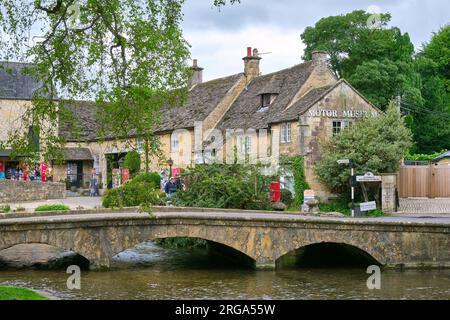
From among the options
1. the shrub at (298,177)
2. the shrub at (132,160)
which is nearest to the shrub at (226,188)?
the shrub at (298,177)

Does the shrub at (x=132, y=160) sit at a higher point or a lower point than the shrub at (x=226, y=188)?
higher

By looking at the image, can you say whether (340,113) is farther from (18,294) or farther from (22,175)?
(18,294)

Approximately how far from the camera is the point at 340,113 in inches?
1537

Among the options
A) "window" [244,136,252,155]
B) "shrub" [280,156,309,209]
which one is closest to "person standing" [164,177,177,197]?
"window" [244,136,252,155]

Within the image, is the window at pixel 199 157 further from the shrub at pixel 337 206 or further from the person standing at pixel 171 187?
the shrub at pixel 337 206

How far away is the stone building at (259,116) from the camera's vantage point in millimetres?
38531

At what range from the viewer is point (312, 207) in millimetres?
34000

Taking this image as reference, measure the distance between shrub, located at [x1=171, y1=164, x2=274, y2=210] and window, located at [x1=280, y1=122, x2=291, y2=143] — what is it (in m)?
4.29

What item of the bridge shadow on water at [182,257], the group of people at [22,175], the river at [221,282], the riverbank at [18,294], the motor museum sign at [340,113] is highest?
the motor museum sign at [340,113]

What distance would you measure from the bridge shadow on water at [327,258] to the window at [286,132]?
9088 mm

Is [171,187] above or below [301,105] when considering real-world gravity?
below

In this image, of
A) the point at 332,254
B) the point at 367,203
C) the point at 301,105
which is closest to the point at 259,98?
the point at 301,105

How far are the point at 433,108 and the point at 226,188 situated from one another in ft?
116

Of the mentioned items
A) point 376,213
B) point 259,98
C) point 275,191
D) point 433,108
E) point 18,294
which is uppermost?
point 433,108
